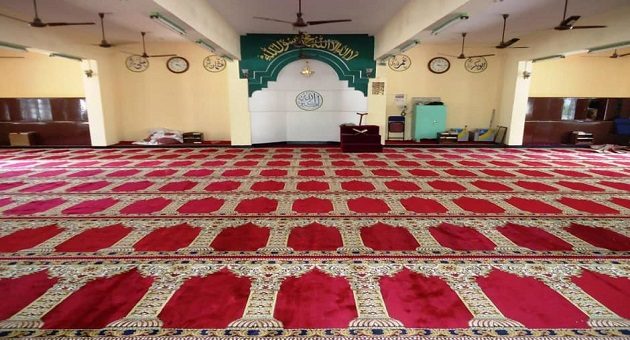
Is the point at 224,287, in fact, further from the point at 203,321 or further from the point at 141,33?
the point at 141,33

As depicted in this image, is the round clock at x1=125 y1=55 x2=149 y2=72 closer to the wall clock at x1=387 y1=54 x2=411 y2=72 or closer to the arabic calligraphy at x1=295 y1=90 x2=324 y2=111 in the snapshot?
the arabic calligraphy at x1=295 y1=90 x2=324 y2=111

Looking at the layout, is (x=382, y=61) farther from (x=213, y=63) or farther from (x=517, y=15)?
(x=213, y=63)

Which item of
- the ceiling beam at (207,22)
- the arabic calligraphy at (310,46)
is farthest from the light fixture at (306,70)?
the ceiling beam at (207,22)

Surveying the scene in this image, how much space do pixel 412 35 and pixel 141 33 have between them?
20.1 feet

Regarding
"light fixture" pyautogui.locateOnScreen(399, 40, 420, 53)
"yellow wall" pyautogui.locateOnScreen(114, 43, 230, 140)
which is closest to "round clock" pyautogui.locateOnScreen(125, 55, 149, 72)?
"yellow wall" pyautogui.locateOnScreen(114, 43, 230, 140)

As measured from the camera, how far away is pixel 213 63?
951cm

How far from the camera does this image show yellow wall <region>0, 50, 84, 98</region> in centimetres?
895

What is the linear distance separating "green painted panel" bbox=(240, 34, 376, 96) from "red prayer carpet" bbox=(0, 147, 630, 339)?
4334 millimetres

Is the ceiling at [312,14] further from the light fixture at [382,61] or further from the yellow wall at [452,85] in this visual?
the yellow wall at [452,85]

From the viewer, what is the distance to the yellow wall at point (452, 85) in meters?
9.44

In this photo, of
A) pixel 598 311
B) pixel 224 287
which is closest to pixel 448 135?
pixel 598 311

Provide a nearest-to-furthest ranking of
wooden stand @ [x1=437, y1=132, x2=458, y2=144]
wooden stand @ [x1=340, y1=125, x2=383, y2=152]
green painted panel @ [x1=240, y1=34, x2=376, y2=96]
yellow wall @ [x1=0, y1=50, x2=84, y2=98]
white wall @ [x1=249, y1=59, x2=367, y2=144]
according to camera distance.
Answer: wooden stand @ [x1=340, y1=125, x2=383, y2=152] < green painted panel @ [x1=240, y1=34, x2=376, y2=96] < yellow wall @ [x1=0, y1=50, x2=84, y2=98] < white wall @ [x1=249, y1=59, x2=367, y2=144] < wooden stand @ [x1=437, y1=132, x2=458, y2=144]

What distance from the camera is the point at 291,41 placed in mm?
8555

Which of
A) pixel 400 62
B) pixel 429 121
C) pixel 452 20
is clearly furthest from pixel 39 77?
pixel 429 121
